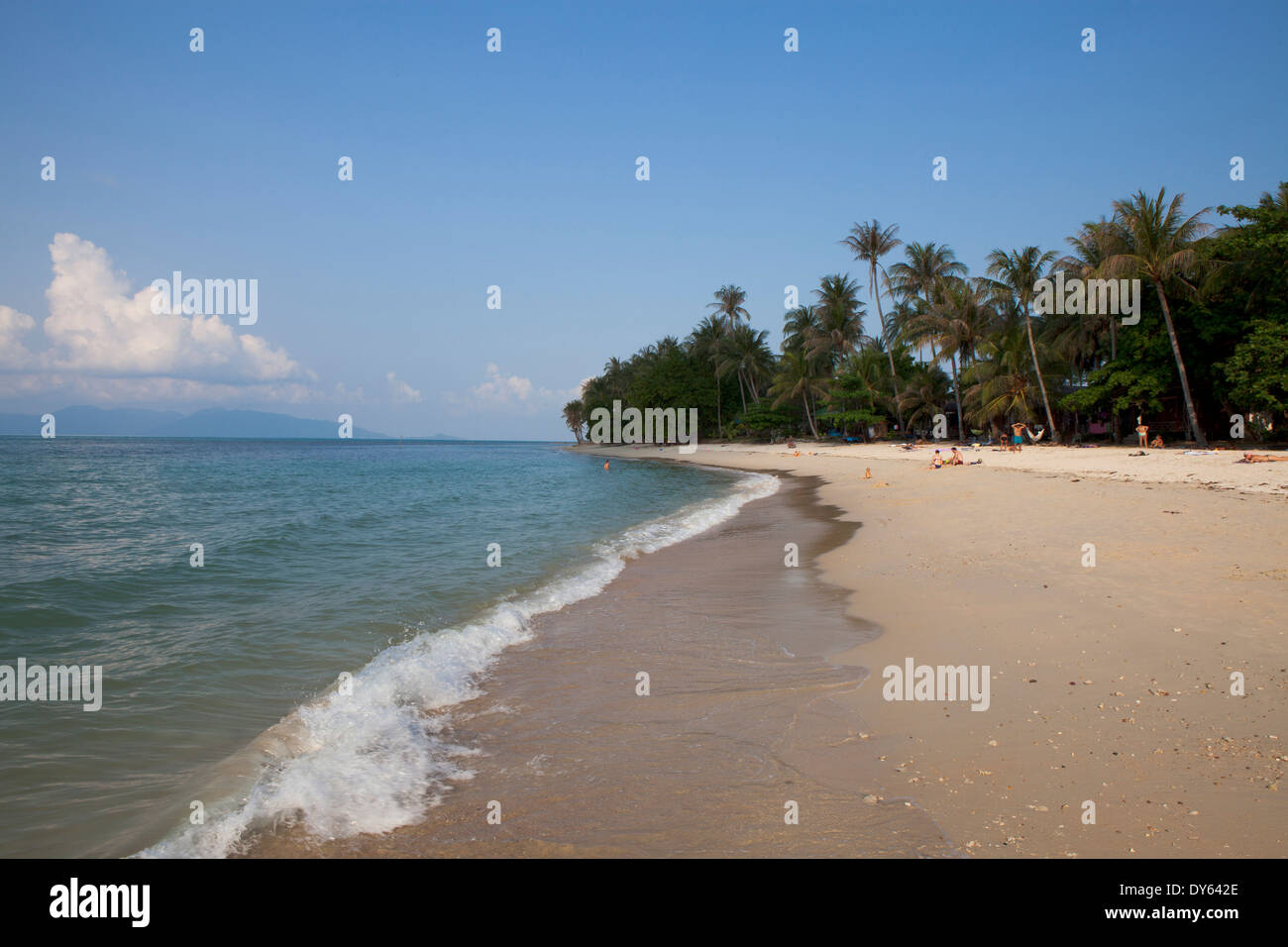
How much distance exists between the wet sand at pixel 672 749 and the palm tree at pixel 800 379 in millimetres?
55230

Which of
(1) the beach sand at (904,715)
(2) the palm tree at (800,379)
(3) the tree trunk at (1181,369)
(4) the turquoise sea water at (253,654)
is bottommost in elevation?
(4) the turquoise sea water at (253,654)

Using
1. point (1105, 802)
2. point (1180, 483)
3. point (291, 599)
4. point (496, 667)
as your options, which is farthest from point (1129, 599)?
point (1180, 483)

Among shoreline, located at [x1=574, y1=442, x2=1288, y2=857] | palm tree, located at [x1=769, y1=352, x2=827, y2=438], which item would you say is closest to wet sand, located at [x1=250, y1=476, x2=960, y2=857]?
shoreline, located at [x1=574, y1=442, x2=1288, y2=857]

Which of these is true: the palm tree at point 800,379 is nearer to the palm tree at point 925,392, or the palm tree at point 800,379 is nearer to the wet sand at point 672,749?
the palm tree at point 925,392

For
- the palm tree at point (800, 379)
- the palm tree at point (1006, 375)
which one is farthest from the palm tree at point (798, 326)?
the palm tree at point (1006, 375)

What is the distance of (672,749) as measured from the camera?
442 cm

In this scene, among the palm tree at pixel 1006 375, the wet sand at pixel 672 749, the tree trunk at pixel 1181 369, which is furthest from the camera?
the palm tree at pixel 1006 375

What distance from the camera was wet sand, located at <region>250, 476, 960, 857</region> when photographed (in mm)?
3357

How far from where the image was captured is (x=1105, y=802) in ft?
10.8

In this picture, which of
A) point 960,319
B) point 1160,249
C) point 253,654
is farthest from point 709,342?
point 253,654

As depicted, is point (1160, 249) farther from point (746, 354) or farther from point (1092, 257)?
point (746, 354)

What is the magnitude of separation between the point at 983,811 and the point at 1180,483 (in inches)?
649

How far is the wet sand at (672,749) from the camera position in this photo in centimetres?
336

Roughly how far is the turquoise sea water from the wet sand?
36 centimetres
